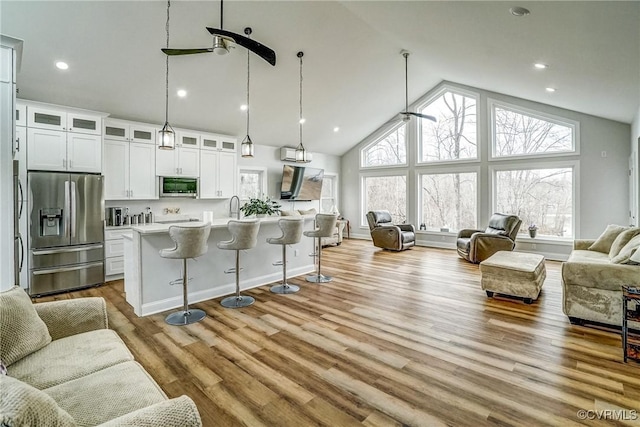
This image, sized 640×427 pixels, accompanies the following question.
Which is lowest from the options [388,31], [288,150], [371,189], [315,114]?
[371,189]

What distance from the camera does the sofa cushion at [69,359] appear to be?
→ 157 cm

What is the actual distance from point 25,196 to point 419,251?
295 inches

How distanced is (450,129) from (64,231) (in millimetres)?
8395

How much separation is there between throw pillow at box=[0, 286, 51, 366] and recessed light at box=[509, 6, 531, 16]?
4611 millimetres

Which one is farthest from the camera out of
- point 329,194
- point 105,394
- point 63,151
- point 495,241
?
point 329,194

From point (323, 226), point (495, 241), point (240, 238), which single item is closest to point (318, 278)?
point (323, 226)

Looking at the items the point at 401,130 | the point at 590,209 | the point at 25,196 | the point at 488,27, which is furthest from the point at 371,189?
the point at 25,196

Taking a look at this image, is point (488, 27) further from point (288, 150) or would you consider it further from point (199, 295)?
point (288, 150)

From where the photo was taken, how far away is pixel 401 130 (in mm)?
9242

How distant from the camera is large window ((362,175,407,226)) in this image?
9297 mm

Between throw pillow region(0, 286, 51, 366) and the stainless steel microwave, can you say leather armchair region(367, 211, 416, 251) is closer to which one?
the stainless steel microwave

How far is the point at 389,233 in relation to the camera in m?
7.78

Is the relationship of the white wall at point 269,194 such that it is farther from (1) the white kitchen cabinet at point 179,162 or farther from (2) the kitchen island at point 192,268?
(2) the kitchen island at point 192,268

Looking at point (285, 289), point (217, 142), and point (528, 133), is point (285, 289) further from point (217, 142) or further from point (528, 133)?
point (528, 133)
